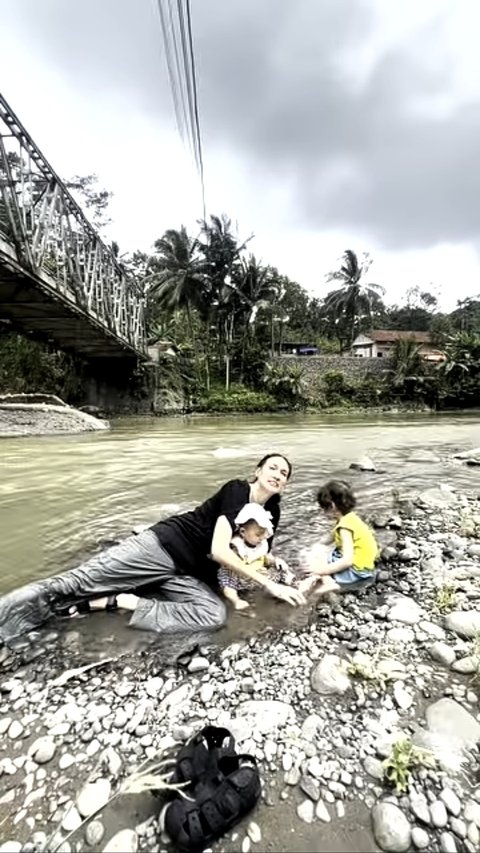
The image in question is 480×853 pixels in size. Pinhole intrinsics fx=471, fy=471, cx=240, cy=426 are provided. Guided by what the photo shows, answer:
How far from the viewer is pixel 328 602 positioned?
2.59 metres

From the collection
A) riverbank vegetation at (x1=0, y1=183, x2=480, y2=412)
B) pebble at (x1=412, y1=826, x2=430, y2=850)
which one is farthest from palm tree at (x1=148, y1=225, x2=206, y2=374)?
pebble at (x1=412, y1=826, x2=430, y2=850)

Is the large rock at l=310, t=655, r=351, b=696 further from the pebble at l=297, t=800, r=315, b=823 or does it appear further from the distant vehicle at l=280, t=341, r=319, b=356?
the distant vehicle at l=280, t=341, r=319, b=356

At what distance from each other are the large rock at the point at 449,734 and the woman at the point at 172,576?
880mm

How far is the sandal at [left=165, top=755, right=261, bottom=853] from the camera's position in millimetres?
1213

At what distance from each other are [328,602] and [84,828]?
5.25 feet

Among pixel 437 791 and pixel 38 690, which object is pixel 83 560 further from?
pixel 437 791

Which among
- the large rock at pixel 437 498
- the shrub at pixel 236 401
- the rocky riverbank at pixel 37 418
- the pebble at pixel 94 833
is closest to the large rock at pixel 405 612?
the pebble at pixel 94 833

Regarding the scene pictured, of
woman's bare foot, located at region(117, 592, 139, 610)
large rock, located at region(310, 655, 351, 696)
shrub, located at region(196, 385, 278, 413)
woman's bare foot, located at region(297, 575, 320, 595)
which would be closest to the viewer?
large rock, located at region(310, 655, 351, 696)

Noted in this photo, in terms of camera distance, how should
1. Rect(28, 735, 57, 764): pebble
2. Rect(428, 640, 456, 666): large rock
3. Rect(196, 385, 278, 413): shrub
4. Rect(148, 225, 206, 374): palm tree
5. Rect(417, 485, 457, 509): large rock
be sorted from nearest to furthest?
Rect(28, 735, 57, 764): pebble < Rect(428, 640, 456, 666): large rock < Rect(417, 485, 457, 509): large rock < Rect(196, 385, 278, 413): shrub < Rect(148, 225, 206, 374): palm tree

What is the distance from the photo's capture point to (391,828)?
4.06ft

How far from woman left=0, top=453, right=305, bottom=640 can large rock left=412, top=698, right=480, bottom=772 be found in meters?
0.88

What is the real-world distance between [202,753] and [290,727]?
356 mm

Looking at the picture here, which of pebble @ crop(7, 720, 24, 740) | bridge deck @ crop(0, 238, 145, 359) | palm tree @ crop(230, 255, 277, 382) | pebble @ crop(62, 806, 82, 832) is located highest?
palm tree @ crop(230, 255, 277, 382)

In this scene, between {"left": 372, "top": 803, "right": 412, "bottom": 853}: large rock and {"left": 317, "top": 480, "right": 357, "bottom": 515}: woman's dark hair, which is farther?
{"left": 317, "top": 480, "right": 357, "bottom": 515}: woman's dark hair
